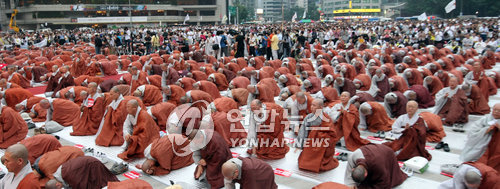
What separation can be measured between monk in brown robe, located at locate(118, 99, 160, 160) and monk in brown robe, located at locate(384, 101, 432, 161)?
3.78 metres

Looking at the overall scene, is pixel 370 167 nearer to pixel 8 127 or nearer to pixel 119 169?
pixel 119 169

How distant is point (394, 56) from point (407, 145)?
1004cm

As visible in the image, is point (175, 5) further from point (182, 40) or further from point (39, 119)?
point (39, 119)

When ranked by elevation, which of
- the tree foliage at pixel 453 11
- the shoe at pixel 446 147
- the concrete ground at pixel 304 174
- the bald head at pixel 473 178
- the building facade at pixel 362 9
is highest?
the building facade at pixel 362 9

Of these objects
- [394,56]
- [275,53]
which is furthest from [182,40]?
[394,56]

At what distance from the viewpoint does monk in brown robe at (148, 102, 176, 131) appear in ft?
23.9

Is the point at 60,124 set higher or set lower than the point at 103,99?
lower

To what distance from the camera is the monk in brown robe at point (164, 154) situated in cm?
545

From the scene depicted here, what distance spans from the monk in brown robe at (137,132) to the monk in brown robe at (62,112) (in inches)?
94.0

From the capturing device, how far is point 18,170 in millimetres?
4086

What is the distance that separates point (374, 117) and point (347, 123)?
53.6 inches

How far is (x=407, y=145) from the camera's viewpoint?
5.68m

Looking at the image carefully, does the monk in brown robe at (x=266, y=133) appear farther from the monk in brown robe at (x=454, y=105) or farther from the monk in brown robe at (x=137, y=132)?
the monk in brown robe at (x=454, y=105)

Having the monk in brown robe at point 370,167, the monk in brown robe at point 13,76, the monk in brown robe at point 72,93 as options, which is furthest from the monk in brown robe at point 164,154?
the monk in brown robe at point 13,76
